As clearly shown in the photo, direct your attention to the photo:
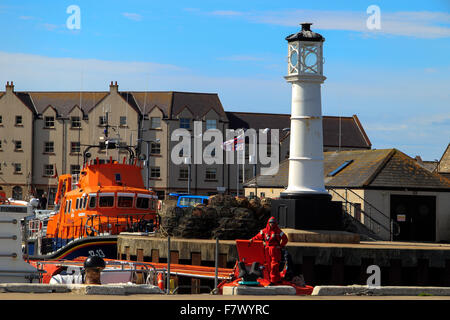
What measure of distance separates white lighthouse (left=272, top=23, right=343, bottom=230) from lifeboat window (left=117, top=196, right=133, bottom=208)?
7.13 metres

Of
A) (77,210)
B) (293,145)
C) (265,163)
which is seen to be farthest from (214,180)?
(293,145)

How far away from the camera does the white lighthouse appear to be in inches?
880

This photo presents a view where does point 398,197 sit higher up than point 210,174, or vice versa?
point 210,174

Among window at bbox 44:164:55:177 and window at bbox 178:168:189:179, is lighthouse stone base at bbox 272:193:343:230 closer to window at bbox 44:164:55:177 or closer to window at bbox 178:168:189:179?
window at bbox 178:168:189:179

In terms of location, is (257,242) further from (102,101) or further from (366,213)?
(102,101)

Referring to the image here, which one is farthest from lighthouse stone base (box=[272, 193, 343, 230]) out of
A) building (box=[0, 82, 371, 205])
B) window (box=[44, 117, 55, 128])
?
window (box=[44, 117, 55, 128])

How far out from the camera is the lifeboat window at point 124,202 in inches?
1094

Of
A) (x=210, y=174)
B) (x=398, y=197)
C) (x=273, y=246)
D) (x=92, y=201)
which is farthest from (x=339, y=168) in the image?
(x=210, y=174)

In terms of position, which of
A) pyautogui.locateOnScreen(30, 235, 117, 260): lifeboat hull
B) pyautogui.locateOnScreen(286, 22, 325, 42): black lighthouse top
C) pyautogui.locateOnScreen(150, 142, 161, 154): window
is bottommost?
pyautogui.locateOnScreen(30, 235, 117, 260): lifeboat hull

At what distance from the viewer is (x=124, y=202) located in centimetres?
2786

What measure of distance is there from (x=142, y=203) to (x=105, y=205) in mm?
1421

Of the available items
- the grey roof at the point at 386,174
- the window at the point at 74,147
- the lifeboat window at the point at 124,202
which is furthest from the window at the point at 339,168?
the window at the point at 74,147

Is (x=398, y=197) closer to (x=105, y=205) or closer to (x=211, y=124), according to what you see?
(x=105, y=205)

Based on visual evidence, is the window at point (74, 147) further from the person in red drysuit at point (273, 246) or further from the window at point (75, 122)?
the person in red drysuit at point (273, 246)
